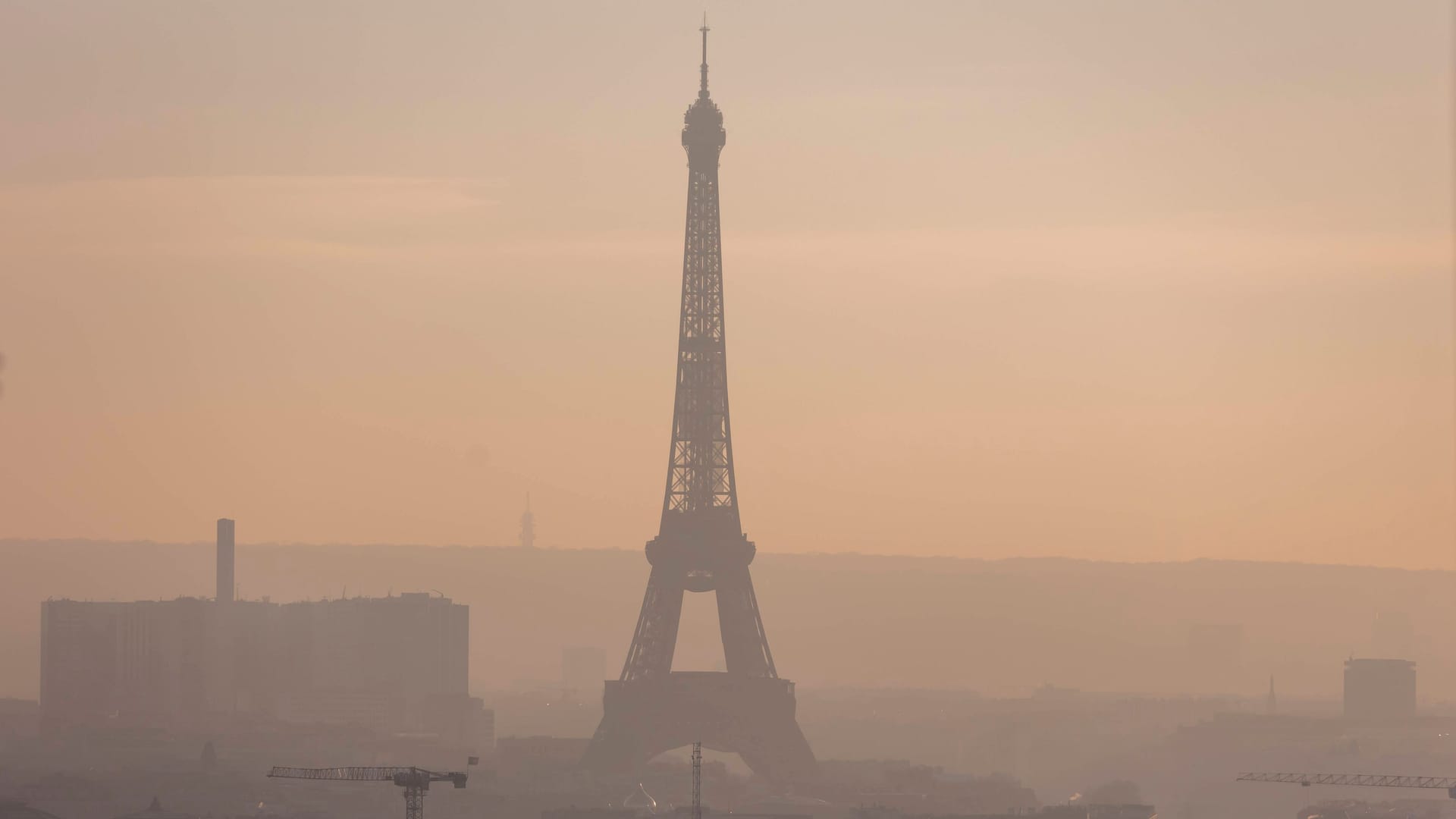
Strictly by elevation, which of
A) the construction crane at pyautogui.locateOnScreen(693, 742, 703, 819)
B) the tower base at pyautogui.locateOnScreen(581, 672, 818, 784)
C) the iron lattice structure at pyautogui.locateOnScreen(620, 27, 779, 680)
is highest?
the iron lattice structure at pyautogui.locateOnScreen(620, 27, 779, 680)

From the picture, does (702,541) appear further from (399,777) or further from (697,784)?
(399,777)

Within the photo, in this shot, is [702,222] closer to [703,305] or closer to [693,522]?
[703,305]

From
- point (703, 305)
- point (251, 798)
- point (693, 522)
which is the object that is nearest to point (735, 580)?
point (693, 522)

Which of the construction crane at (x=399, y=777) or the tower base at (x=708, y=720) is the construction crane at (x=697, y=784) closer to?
the tower base at (x=708, y=720)

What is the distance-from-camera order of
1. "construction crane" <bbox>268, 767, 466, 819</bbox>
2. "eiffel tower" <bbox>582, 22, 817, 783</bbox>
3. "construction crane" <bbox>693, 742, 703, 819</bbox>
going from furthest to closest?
"eiffel tower" <bbox>582, 22, 817, 783</bbox> → "construction crane" <bbox>693, 742, 703, 819</bbox> → "construction crane" <bbox>268, 767, 466, 819</bbox>

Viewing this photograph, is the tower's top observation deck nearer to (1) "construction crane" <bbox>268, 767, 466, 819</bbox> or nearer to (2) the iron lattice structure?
(2) the iron lattice structure

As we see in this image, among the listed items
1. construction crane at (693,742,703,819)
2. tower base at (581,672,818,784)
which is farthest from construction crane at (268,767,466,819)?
A: construction crane at (693,742,703,819)

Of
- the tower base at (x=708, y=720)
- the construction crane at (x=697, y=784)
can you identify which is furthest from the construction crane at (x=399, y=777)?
the construction crane at (x=697, y=784)
